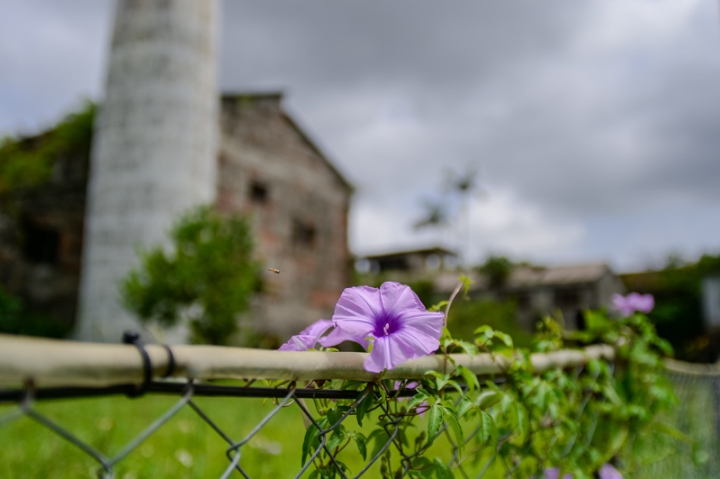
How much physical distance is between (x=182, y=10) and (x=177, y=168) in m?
2.50

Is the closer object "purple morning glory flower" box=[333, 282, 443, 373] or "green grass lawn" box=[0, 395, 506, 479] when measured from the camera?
"purple morning glory flower" box=[333, 282, 443, 373]

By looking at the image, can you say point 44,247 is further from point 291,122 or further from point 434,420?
point 434,420

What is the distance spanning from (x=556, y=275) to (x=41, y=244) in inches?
793

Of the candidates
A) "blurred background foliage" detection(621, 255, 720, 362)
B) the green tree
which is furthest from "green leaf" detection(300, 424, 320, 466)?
"blurred background foliage" detection(621, 255, 720, 362)

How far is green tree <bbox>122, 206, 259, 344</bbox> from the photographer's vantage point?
747 cm

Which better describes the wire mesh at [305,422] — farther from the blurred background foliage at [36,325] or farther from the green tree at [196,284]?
the blurred background foliage at [36,325]

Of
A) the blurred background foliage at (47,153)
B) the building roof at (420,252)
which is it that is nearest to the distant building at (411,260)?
the building roof at (420,252)

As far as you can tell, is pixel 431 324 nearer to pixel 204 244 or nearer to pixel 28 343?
pixel 28 343

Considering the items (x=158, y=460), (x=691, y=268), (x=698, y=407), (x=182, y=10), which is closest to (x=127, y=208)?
(x=182, y=10)

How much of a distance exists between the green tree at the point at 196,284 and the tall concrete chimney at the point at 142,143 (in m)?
0.72

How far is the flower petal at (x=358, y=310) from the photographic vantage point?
64 centimetres

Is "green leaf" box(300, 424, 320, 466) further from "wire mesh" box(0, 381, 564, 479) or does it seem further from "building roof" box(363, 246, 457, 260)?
"building roof" box(363, 246, 457, 260)

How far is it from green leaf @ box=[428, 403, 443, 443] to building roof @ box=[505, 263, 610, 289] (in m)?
24.0

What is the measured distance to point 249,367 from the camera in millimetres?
522
